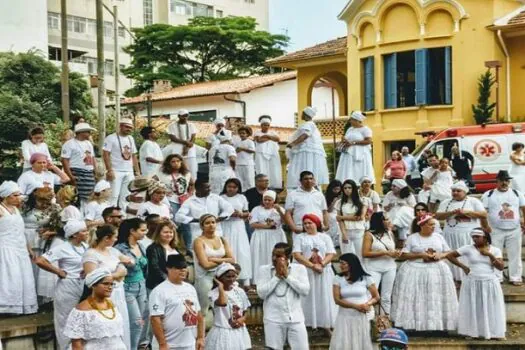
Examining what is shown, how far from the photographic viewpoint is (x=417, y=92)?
31.5m

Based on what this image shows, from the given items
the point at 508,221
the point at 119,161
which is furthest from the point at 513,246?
the point at 119,161

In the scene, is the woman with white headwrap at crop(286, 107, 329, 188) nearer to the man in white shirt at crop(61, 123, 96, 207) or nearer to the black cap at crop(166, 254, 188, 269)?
the man in white shirt at crop(61, 123, 96, 207)

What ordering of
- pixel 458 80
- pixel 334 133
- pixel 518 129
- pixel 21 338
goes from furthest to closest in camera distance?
pixel 334 133, pixel 458 80, pixel 518 129, pixel 21 338

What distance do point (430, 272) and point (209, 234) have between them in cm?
373

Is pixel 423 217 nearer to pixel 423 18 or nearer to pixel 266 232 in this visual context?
pixel 266 232

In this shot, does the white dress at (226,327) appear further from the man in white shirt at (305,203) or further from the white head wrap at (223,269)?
the man in white shirt at (305,203)

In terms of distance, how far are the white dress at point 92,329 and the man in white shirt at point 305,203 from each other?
225 inches

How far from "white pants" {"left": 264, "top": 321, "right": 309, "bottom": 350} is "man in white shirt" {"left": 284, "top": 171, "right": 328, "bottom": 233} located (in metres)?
2.78

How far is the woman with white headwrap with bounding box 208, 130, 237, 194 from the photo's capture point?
1652 cm

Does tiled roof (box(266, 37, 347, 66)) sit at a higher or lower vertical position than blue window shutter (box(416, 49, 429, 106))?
higher

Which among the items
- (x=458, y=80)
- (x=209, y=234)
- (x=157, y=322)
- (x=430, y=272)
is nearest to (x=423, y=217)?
(x=430, y=272)

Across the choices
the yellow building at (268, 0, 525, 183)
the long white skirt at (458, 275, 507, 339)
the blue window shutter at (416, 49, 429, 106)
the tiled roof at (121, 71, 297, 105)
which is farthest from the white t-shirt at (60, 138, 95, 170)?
the tiled roof at (121, 71, 297, 105)

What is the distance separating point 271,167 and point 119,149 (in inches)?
142

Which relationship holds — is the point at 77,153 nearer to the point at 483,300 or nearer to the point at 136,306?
the point at 136,306
